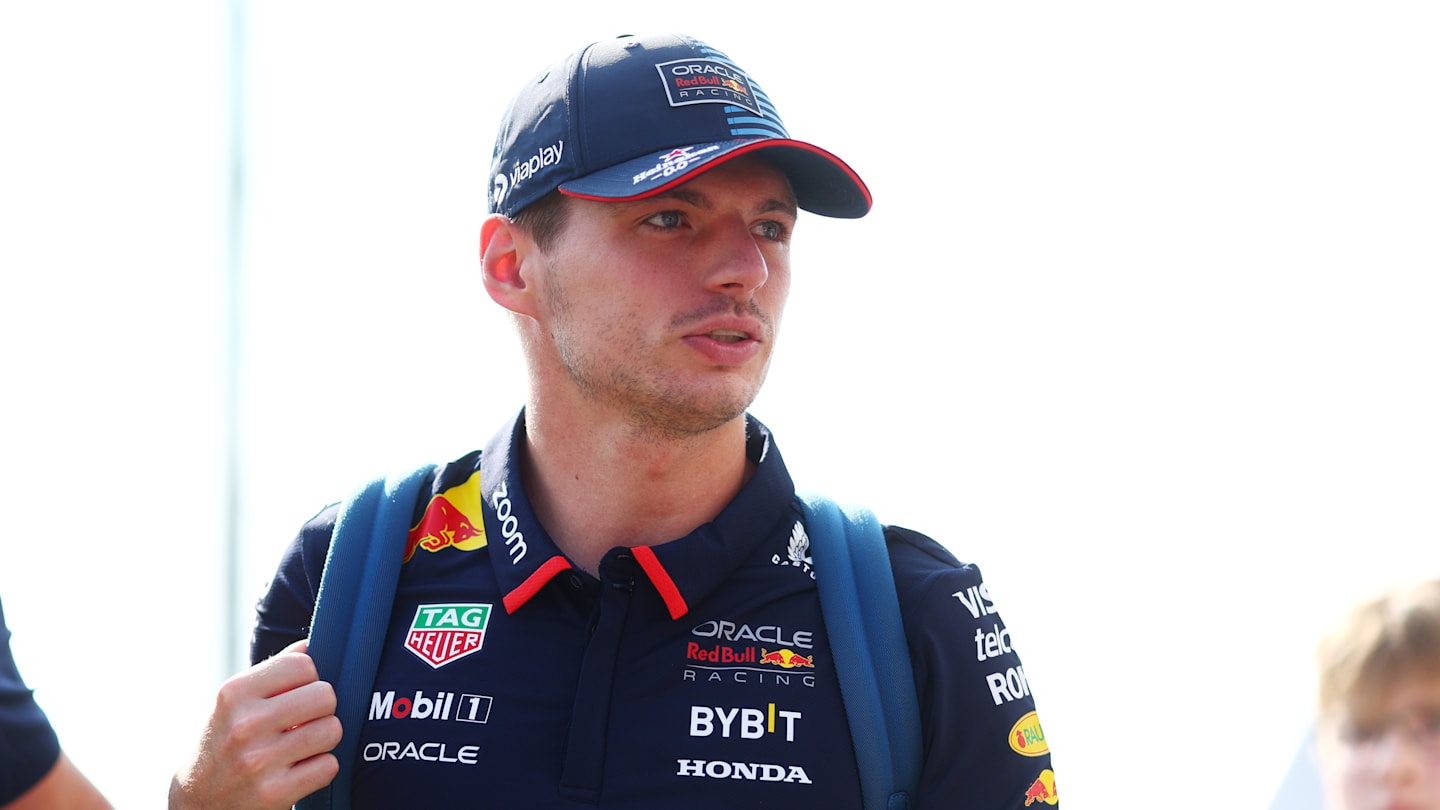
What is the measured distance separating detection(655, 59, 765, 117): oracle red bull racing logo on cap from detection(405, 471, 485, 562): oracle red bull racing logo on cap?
560mm

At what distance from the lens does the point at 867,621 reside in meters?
1.35

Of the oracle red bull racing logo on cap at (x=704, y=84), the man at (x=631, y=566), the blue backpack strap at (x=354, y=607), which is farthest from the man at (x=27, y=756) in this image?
the oracle red bull racing logo on cap at (x=704, y=84)

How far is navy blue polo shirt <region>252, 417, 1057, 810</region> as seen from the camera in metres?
1.29

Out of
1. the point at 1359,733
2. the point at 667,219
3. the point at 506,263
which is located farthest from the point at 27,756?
the point at 1359,733

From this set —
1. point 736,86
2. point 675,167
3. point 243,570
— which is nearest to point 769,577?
point 675,167

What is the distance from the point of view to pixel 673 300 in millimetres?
1421

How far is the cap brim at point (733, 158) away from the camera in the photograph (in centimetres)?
138

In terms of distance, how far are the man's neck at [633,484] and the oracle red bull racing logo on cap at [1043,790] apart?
1.57ft

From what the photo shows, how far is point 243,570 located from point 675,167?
2.39 metres

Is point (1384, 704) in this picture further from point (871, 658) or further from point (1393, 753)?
point (871, 658)

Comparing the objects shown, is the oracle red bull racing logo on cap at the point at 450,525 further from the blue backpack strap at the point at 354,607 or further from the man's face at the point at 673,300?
the man's face at the point at 673,300

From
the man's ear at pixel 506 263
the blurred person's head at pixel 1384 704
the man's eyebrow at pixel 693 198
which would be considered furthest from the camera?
the man's ear at pixel 506 263

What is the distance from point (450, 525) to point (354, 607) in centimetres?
17

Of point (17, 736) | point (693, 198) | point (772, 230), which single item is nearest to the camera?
point (17, 736)
